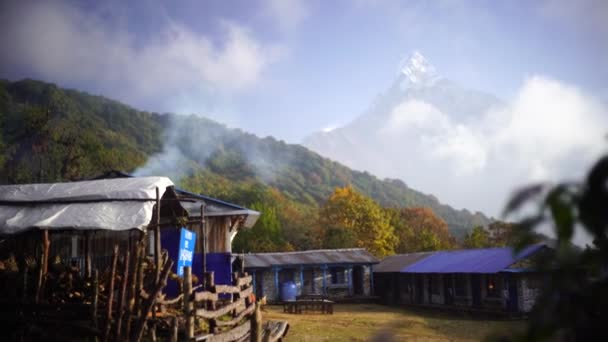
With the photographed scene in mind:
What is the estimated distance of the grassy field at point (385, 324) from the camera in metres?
18.8

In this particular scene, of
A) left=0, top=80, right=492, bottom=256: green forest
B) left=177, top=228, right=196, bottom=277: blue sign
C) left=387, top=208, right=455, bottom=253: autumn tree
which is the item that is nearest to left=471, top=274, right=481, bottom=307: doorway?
left=177, top=228, right=196, bottom=277: blue sign

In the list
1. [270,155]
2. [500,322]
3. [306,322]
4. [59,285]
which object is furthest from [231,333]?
[270,155]

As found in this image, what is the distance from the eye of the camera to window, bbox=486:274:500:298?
26.4 meters

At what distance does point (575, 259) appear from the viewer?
7.54ft

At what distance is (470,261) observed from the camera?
29.1 meters

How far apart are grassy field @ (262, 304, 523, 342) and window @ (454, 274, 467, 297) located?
5.30 ft

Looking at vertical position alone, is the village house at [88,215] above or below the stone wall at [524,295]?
above

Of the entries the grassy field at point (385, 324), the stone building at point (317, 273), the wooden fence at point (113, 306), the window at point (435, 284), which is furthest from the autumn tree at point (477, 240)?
the wooden fence at point (113, 306)

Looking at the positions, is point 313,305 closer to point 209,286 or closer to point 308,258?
point 308,258

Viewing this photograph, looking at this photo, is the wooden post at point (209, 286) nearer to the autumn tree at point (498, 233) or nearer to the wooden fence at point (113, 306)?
the wooden fence at point (113, 306)

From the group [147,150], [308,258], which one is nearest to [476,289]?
[308,258]

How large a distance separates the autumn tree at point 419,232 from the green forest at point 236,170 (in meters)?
0.17

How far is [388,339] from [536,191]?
3.07ft

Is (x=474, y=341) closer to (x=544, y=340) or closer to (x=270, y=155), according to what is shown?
(x=544, y=340)
